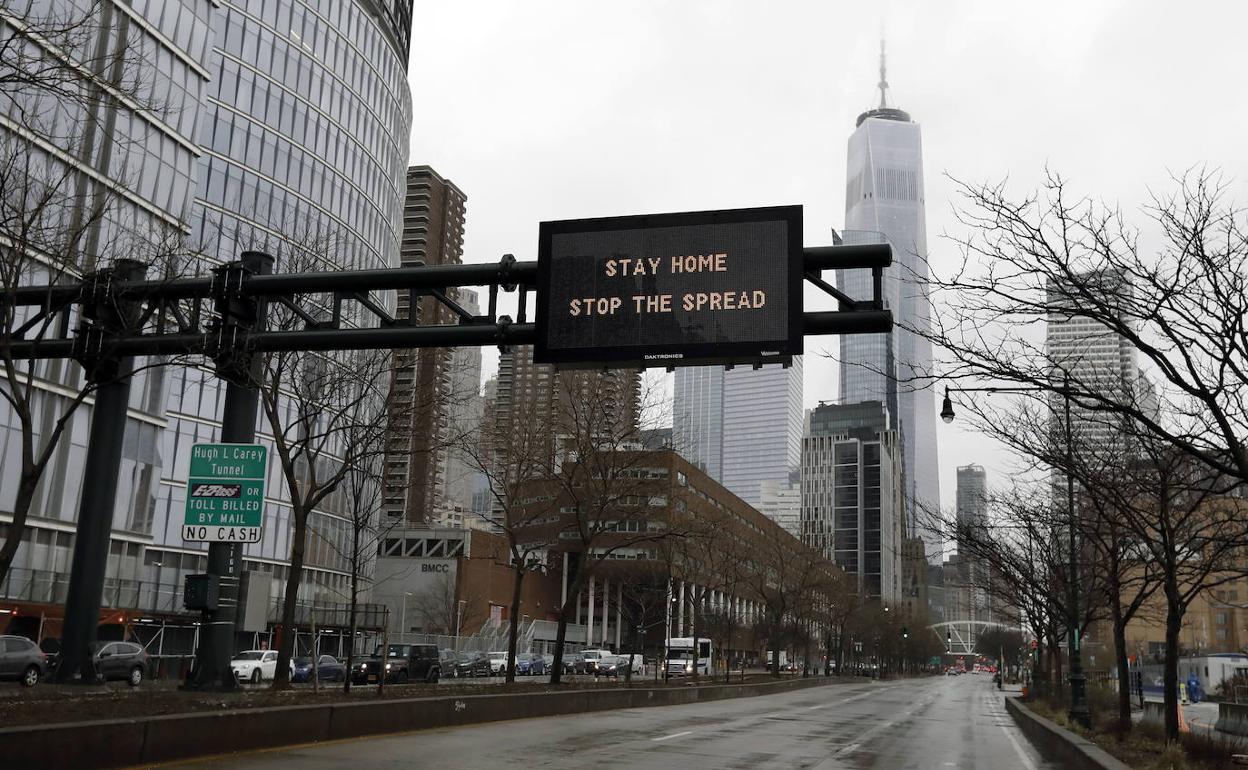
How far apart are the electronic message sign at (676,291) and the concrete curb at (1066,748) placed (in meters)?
7.00

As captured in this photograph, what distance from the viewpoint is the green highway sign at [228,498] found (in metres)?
15.7

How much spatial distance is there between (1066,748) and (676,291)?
11.3 m

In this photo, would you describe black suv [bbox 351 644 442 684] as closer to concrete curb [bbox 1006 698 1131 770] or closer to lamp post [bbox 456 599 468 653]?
concrete curb [bbox 1006 698 1131 770]

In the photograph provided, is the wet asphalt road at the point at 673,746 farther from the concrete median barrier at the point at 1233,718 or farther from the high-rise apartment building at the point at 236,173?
the high-rise apartment building at the point at 236,173

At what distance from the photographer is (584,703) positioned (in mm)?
27875

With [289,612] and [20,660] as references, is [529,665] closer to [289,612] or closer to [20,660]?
[20,660]

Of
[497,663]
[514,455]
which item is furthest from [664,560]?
[497,663]

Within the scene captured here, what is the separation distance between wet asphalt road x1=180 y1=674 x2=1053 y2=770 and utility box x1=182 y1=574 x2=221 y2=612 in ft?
11.3

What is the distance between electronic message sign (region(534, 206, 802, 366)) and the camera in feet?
45.0

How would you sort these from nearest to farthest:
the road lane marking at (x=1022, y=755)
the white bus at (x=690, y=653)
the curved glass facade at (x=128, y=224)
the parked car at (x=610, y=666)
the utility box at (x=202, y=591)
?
1. the utility box at (x=202, y=591)
2. the road lane marking at (x=1022, y=755)
3. the curved glass facade at (x=128, y=224)
4. the parked car at (x=610, y=666)
5. the white bus at (x=690, y=653)

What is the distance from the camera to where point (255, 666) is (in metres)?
40.5

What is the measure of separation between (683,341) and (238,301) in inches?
Answer: 301

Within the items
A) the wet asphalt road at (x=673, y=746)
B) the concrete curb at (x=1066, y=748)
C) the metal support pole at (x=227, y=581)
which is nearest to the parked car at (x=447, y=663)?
the wet asphalt road at (x=673, y=746)

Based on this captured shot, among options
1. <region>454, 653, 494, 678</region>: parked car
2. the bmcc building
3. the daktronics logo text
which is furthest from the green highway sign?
<region>454, 653, 494, 678</region>: parked car
